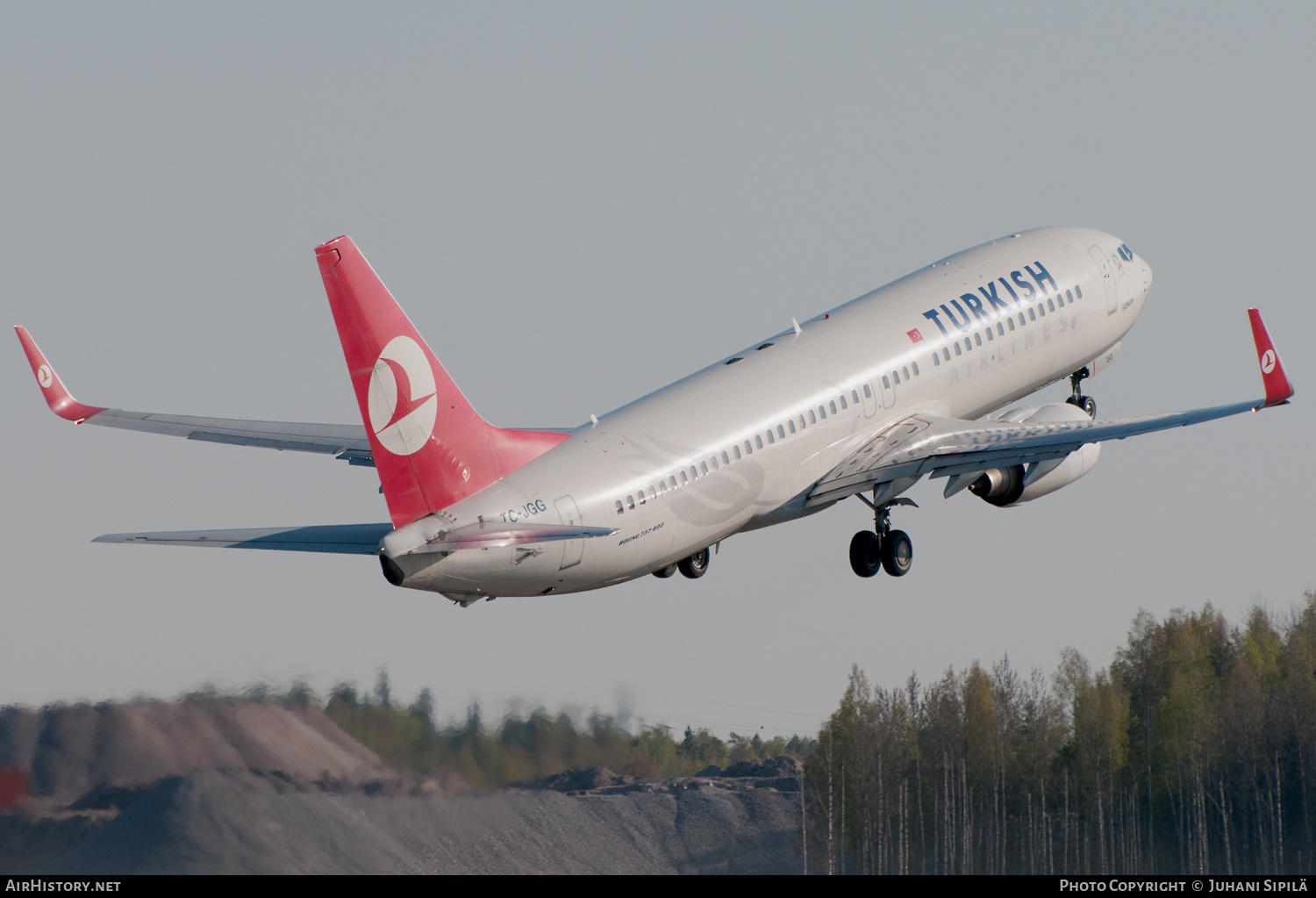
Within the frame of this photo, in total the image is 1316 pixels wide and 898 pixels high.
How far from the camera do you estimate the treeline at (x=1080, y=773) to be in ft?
198

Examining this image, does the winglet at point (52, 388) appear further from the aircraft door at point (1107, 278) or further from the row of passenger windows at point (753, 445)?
the aircraft door at point (1107, 278)

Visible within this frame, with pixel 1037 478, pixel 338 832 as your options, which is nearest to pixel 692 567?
pixel 1037 478

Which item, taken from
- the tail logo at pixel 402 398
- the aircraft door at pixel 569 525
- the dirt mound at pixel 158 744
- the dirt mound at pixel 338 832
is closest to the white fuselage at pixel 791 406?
the aircraft door at pixel 569 525

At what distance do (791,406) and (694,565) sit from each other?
605cm

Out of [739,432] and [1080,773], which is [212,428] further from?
[1080,773]

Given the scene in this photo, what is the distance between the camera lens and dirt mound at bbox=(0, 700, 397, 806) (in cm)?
3884

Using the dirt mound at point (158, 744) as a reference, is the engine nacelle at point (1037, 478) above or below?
above

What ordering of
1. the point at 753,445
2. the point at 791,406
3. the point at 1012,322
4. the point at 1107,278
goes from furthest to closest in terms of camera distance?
the point at 1107,278 < the point at 1012,322 < the point at 791,406 < the point at 753,445

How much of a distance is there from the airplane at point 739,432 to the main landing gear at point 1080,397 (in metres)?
0.07

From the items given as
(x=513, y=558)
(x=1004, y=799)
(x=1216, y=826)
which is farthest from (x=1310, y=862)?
(x=513, y=558)

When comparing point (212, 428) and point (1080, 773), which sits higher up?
point (212, 428)

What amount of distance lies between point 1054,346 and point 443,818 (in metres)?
20.9

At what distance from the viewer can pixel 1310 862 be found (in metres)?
58.1

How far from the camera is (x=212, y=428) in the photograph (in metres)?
44.0
